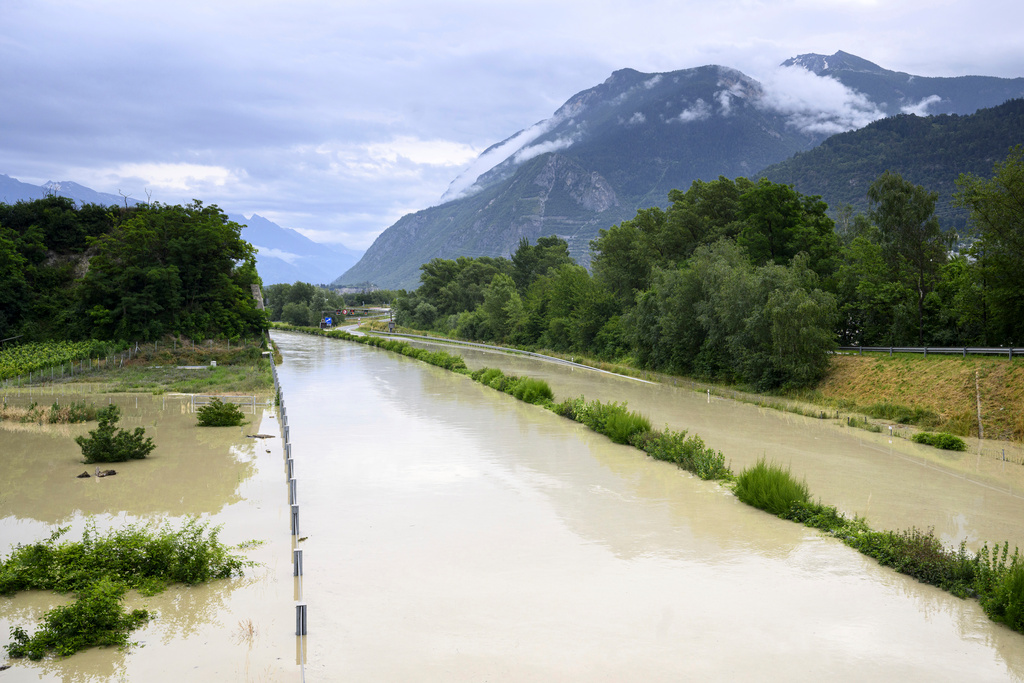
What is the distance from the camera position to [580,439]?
22344mm

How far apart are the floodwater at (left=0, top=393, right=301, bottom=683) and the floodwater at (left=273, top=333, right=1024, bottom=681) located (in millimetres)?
617

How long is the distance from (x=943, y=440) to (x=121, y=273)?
1776 inches

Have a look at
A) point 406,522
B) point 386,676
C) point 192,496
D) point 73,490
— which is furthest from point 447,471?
point 386,676

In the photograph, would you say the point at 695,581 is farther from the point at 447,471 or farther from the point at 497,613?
the point at 447,471

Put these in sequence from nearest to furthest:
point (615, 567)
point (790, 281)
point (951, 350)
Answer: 1. point (615, 567)
2. point (951, 350)
3. point (790, 281)

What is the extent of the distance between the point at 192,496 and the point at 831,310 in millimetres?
28556

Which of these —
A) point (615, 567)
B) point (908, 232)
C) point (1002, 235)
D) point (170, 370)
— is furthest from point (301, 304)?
point (615, 567)

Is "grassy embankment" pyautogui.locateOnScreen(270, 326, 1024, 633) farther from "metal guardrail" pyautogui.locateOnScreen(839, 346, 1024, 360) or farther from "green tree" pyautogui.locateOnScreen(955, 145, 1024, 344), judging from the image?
"green tree" pyautogui.locateOnScreen(955, 145, 1024, 344)

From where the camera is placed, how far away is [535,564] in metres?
10.9

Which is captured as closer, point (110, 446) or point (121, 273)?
point (110, 446)

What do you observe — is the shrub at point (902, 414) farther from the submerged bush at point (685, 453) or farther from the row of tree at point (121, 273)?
the row of tree at point (121, 273)

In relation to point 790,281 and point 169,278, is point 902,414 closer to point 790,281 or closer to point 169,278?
point 790,281

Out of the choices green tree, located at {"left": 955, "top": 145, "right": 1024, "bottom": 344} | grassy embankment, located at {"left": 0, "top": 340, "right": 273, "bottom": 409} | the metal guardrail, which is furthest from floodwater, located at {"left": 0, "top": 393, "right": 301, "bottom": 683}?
green tree, located at {"left": 955, "top": 145, "right": 1024, "bottom": 344}

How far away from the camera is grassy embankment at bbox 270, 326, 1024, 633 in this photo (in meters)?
9.09
